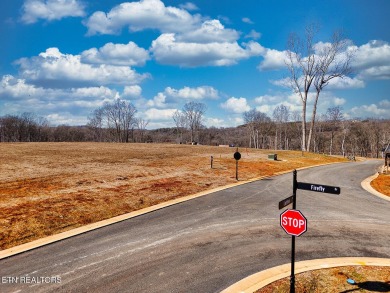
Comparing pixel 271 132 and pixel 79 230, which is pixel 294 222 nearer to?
pixel 79 230

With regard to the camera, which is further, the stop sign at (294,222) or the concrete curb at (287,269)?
the concrete curb at (287,269)

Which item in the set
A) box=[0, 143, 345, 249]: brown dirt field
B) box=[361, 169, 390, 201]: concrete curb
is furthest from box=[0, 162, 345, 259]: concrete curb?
box=[361, 169, 390, 201]: concrete curb

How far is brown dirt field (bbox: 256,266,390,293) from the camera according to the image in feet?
24.1

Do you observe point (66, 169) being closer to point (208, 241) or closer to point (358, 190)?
point (208, 241)

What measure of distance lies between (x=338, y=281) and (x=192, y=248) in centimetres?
440

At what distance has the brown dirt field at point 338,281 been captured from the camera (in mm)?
7340

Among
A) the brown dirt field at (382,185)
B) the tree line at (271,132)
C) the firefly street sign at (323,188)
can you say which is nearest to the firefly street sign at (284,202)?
the firefly street sign at (323,188)

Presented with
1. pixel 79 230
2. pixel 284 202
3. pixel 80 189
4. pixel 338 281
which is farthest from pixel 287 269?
pixel 80 189

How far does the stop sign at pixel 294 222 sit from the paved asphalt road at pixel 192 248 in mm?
2391

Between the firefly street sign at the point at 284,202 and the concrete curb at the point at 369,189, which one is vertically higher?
the firefly street sign at the point at 284,202

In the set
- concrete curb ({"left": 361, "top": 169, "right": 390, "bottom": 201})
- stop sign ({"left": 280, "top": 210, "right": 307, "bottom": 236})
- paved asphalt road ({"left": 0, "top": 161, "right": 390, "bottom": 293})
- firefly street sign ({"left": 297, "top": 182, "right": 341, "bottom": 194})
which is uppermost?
firefly street sign ({"left": 297, "top": 182, "right": 341, "bottom": 194})

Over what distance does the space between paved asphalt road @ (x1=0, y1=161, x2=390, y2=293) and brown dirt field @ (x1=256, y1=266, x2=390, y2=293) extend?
992 millimetres

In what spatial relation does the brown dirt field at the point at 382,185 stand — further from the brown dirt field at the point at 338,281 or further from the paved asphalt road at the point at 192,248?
the brown dirt field at the point at 338,281

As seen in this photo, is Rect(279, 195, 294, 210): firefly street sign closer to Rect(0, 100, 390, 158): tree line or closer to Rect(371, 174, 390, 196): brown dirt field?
Rect(371, 174, 390, 196): brown dirt field
